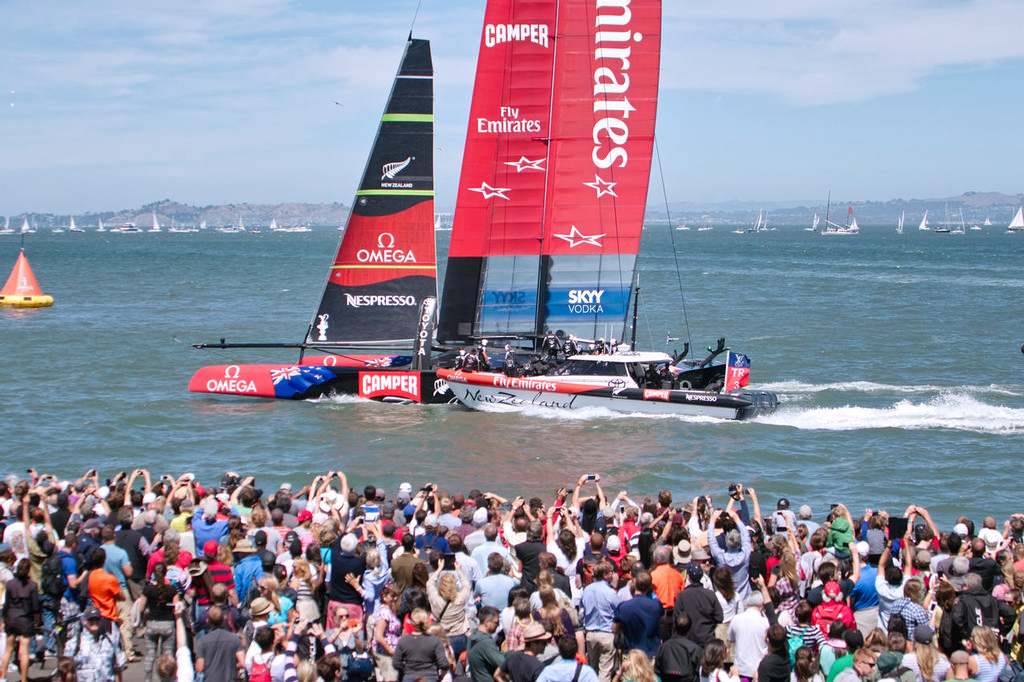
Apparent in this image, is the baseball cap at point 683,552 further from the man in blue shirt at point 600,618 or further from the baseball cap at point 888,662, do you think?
the baseball cap at point 888,662

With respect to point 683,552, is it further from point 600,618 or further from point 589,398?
point 589,398

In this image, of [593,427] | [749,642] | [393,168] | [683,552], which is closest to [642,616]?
[749,642]

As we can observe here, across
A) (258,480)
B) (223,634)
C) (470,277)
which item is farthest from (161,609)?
(470,277)

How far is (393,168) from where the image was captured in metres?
25.1

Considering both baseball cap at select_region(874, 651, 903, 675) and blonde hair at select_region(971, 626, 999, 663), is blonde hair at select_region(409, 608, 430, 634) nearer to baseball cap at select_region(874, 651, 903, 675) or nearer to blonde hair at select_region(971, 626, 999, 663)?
baseball cap at select_region(874, 651, 903, 675)

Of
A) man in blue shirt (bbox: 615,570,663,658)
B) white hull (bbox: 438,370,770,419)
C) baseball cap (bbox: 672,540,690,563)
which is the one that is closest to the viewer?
man in blue shirt (bbox: 615,570,663,658)

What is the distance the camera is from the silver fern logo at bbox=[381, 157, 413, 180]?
82.3ft

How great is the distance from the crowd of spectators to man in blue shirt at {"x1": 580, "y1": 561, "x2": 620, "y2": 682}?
1 centimetres

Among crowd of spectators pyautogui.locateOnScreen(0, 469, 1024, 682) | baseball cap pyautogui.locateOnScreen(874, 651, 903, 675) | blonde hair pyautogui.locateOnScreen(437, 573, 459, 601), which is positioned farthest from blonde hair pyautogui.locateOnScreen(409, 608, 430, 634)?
baseball cap pyautogui.locateOnScreen(874, 651, 903, 675)

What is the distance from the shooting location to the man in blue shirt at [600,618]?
811 centimetres

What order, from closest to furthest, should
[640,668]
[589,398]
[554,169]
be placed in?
[640,668] → [589,398] → [554,169]

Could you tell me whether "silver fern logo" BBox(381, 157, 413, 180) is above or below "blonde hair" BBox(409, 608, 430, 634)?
above

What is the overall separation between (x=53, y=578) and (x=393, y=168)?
57.4 feet

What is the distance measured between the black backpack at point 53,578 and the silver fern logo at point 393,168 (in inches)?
681
